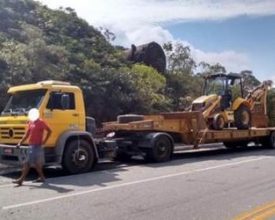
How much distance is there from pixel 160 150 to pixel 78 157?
3850 millimetres

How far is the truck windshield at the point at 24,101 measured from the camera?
12.4 meters

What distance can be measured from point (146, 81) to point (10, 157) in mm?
20070

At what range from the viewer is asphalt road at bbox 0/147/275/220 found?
26.2 ft

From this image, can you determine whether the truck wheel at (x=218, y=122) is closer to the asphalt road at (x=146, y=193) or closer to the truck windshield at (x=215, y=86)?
the truck windshield at (x=215, y=86)

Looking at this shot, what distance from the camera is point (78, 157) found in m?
12.7

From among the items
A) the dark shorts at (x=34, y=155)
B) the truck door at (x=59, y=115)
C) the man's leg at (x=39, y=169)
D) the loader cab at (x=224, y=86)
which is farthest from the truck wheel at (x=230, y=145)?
the dark shorts at (x=34, y=155)

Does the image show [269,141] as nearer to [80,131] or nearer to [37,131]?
[80,131]

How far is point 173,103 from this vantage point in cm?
3531

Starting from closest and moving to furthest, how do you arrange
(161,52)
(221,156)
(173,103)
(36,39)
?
(221,156) → (36,39) → (173,103) → (161,52)

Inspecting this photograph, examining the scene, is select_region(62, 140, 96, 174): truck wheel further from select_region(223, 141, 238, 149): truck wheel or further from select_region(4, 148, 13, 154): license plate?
select_region(223, 141, 238, 149): truck wheel

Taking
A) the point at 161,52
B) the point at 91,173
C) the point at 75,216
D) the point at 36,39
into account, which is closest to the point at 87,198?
the point at 75,216

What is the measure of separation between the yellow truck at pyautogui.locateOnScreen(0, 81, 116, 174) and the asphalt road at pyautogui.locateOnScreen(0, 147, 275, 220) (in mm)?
492

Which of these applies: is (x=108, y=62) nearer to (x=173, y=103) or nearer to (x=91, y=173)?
(x=173, y=103)

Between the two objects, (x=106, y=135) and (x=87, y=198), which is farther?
(x=106, y=135)
